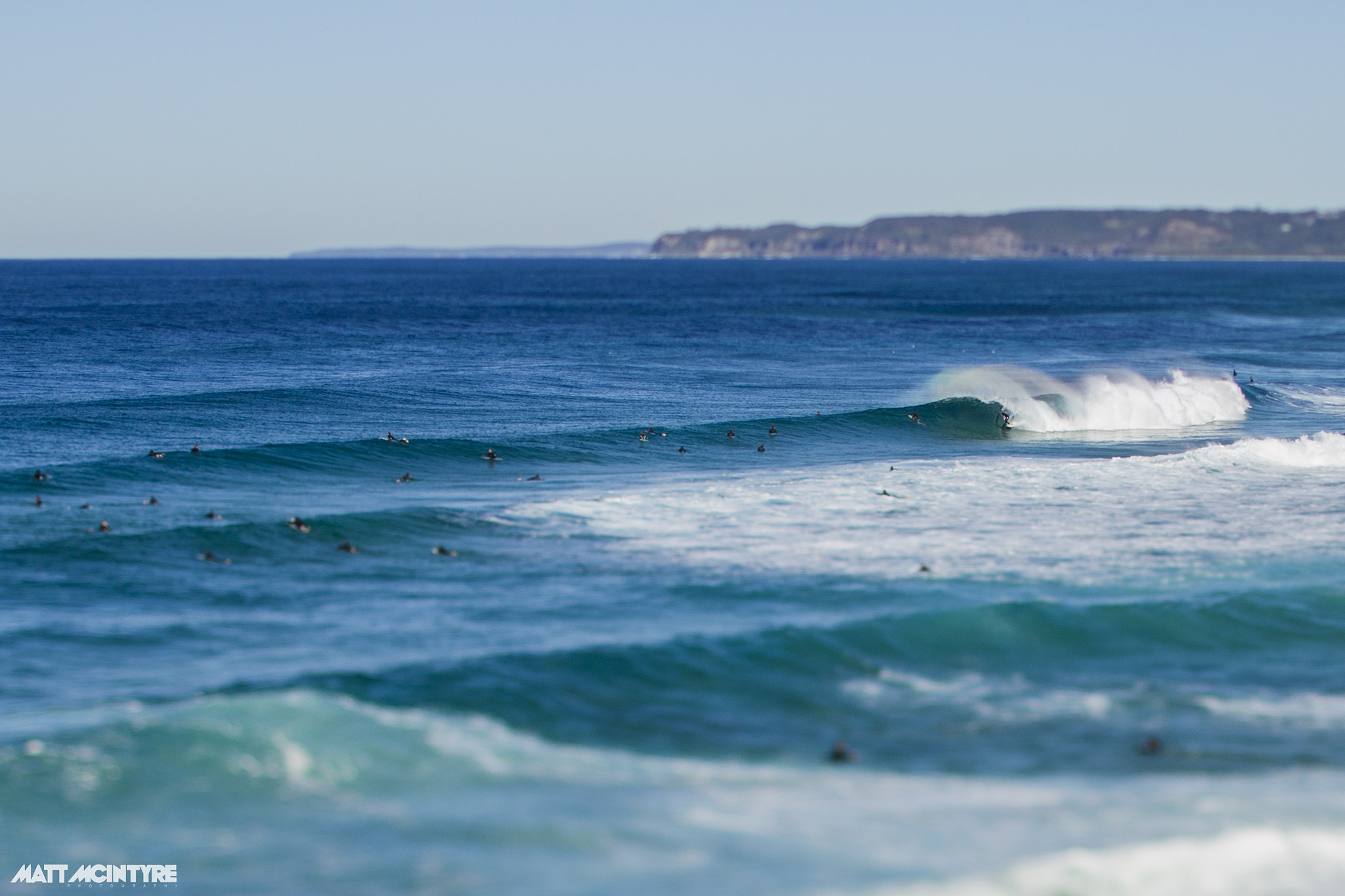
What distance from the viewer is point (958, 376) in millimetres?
54469

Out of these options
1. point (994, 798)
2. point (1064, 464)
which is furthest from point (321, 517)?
point (1064, 464)

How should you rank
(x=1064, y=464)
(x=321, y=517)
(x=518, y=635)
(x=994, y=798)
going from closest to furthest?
1. (x=994, y=798)
2. (x=518, y=635)
3. (x=321, y=517)
4. (x=1064, y=464)

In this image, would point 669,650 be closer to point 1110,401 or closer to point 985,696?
point 985,696

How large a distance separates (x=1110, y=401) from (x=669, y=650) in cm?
3274

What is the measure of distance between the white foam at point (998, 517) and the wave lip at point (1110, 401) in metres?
9.71

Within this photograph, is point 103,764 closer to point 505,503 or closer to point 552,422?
point 505,503

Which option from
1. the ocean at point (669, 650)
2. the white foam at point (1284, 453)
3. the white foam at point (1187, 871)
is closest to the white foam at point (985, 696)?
the ocean at point (669, 650)

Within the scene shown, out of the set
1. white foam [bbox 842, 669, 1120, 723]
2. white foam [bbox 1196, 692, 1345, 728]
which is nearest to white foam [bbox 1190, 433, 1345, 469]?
white foam [bbox 1196, 692, 1345, 728]

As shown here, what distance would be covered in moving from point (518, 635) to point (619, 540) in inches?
242

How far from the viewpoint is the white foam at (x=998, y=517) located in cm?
2253

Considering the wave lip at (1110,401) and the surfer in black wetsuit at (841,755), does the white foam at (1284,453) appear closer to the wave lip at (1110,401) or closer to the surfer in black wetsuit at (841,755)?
the wave lip at (1110,401)

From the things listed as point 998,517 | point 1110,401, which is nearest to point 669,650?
point 998,517

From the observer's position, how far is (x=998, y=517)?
86.5 feet

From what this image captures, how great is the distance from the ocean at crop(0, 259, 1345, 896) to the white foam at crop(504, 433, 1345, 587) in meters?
0.15
